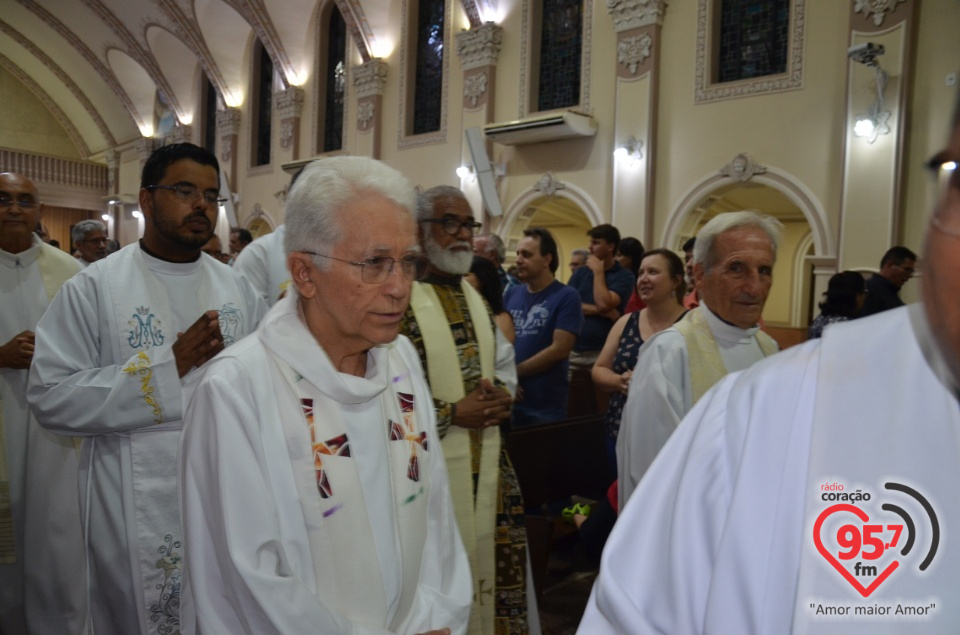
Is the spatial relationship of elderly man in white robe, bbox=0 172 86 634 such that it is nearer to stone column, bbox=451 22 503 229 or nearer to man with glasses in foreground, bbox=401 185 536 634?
man with glasses in foreground, bbox=401 185 536 634

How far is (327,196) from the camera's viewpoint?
163cm

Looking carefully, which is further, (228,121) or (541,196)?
(228,121)

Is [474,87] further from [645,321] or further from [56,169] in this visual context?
[56,169]

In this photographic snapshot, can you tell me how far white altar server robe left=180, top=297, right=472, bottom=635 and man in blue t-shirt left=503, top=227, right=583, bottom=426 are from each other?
7.71 ft

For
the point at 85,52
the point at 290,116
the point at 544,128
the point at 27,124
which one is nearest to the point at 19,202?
the point at 544,128

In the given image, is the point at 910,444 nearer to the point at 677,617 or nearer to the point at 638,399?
the point at 677,617

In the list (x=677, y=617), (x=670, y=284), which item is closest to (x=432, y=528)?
(x=677, y=617)

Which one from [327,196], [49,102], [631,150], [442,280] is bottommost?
[442,280]

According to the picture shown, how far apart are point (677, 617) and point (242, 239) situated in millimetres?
7435

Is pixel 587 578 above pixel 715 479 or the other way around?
the other way around

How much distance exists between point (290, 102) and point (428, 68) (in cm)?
392

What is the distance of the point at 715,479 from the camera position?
0.85m

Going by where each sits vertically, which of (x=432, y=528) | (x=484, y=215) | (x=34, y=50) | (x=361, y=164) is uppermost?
(x=34, y=50)

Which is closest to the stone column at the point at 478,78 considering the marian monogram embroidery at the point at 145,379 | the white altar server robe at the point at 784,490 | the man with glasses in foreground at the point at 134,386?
the man with glasses in foreground at the point at 134,386
